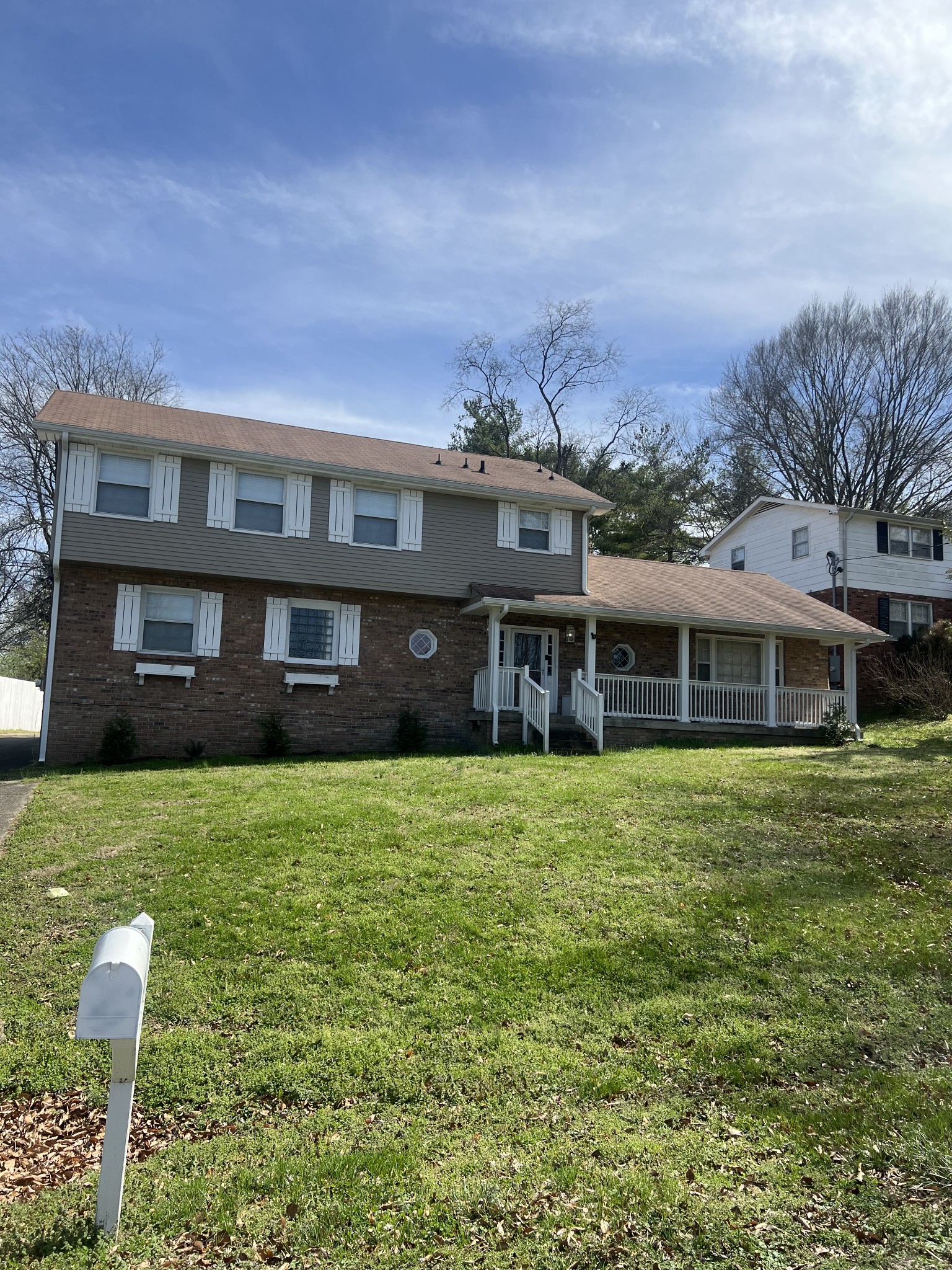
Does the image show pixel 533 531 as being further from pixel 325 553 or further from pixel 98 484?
pixel 98 484

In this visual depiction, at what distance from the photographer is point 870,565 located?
2578 cm

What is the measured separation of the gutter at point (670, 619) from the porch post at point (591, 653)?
9.5 inches

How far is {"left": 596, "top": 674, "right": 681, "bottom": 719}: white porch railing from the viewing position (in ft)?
57.9

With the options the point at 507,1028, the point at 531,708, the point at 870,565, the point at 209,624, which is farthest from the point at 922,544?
the point at 507,1028

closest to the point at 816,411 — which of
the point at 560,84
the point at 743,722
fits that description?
the point at 743,722

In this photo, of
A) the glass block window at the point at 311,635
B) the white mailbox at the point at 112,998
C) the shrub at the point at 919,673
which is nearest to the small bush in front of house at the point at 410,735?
the glass block window at the point at 311,635

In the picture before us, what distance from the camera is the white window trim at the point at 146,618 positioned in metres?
15.5

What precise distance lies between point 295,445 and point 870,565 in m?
17.3

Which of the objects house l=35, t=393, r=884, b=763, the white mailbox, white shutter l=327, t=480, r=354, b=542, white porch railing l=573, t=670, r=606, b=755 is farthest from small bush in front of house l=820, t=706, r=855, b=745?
the white mailbox

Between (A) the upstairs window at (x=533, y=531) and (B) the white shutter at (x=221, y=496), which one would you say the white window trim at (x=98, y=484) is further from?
(A) the upstairs window at (x=533, y=531)

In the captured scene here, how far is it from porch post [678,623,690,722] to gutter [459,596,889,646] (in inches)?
11.3

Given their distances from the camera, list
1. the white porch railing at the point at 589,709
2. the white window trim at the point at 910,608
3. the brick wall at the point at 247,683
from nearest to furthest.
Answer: the brick wall at the point at 247,683 → the white porch railing at the point at 589,709 → the white window trim at the point at 910,608

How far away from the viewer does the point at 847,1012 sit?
5.62 metres

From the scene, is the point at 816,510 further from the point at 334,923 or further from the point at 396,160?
the point at 334,923
